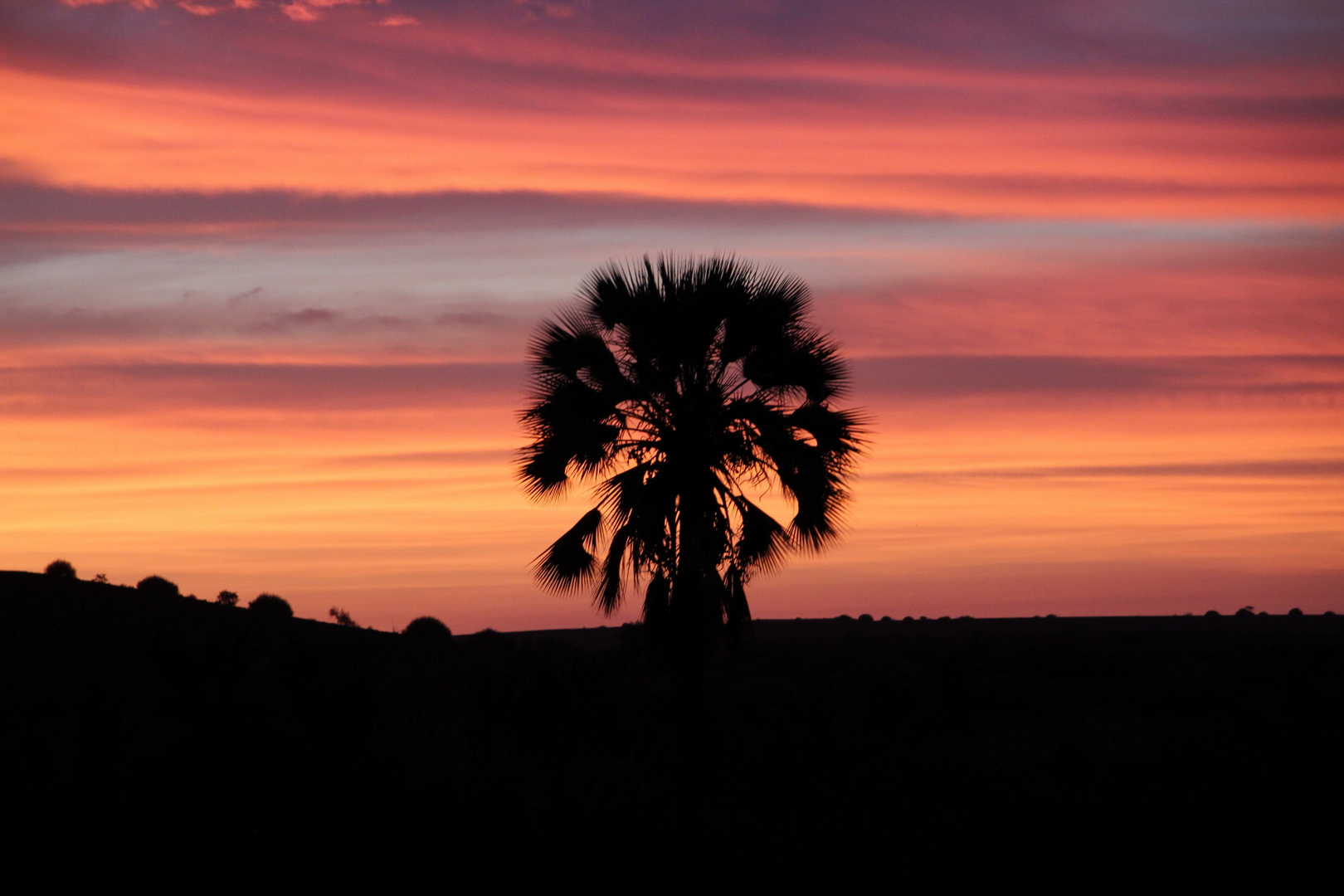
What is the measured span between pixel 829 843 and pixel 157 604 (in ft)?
121

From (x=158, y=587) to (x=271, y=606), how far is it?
5524 millimetres

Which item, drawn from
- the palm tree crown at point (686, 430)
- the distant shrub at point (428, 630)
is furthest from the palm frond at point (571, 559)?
the distant shrub at point (428, 630)

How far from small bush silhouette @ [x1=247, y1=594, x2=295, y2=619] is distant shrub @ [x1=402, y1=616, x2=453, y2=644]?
18.6ft

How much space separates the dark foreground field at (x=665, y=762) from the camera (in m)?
13.3

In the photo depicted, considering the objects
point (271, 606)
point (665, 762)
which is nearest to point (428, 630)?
point (271, 606)

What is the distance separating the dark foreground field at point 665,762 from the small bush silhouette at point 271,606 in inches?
676

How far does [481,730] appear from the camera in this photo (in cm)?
2116

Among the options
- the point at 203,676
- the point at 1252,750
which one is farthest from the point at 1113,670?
the point at 203,676

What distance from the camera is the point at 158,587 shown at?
51594mm

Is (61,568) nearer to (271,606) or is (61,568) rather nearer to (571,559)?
(271,606)

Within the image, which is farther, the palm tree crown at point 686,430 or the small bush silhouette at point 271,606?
the small bush silhouette at point 271,606

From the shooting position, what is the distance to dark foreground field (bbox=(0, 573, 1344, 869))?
13.3 metres

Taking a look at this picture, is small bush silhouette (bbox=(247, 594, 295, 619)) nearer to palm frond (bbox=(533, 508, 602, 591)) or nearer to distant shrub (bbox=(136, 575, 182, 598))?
distant shrub (bbox=(136, 575, 182, 598))

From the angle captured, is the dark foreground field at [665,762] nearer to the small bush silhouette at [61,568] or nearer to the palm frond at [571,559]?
the palm frond at [571,559]
